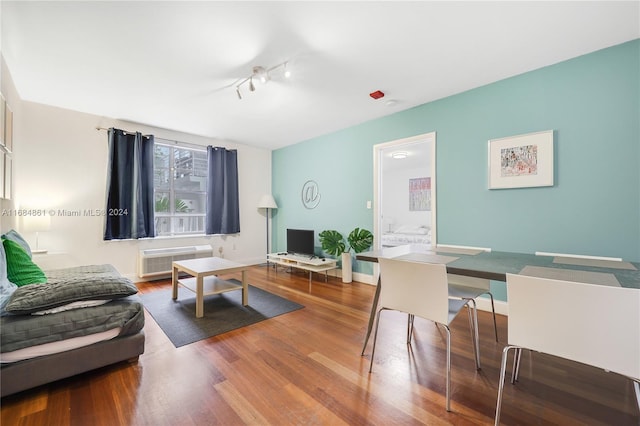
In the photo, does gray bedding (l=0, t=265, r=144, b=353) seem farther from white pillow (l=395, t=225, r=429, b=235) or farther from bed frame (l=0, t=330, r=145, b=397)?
white pillow (l=395, t=225, r=429, b=235)

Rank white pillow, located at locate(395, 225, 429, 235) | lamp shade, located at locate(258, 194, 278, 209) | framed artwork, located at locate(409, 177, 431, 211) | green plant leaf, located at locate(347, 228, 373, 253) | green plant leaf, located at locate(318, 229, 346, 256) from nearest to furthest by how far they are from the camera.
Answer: green plant leaf, located at locate(347, 228, 373, 253) < green plant leaf, located at locate(318, 229, 346, 256) < lamp shade, located at locate(258, 194, 278, 209) < white pillow, located at locate(395, 225, 429, 235) < framed artwork, located at locate(409, 177, 431, 211)

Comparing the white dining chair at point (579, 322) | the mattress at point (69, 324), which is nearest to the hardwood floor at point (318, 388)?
the mattress at point (69, 324)

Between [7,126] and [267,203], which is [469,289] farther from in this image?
[7,126]

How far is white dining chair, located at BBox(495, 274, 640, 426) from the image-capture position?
3.27 feet

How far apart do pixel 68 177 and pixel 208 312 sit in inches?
109

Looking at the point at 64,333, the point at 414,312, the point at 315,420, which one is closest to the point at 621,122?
the point at 414,312

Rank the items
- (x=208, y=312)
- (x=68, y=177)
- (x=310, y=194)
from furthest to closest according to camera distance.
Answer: (x=310, y=194), (x=68, y=177), (x=208, y=312)

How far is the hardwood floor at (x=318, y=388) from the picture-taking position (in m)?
1.39

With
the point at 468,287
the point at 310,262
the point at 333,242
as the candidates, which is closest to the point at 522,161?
the point at 468,287

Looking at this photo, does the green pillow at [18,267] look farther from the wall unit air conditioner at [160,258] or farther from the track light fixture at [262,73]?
the track light fixture at [262,73]

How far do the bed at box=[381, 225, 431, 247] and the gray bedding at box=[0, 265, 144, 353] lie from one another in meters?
4.63

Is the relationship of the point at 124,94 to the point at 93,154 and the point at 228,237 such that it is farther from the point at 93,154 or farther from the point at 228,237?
the point at 228,237

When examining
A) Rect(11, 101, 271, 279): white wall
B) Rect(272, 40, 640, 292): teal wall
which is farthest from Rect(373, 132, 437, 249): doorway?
Rect(11, 101, 271, 279): white wall

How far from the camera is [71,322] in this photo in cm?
165
